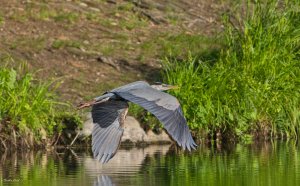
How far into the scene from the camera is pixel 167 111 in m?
9.99

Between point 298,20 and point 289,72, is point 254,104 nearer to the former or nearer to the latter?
point 289,72

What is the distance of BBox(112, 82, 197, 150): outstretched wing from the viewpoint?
9.78 m

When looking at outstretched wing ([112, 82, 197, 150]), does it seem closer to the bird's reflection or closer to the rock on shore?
the bird's reflection

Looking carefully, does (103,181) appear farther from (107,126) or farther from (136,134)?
(136,134)

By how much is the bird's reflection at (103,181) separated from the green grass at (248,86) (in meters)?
3.25

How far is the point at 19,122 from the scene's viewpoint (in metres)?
13.5

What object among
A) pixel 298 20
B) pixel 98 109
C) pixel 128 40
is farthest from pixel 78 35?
pixel 98 109

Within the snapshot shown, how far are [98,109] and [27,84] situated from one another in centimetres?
301

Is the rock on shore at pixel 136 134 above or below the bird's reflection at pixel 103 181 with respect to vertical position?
above

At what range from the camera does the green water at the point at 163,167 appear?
10.9 meters

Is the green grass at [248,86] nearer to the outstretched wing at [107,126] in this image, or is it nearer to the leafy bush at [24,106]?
the leafy bush at [24,106]

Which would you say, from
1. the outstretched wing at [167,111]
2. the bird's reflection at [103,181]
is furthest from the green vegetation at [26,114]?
the outstretched wing at [167,111]

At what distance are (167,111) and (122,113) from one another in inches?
44.4

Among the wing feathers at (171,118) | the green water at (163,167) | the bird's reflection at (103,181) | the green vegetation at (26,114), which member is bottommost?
the bird's reflection at (103,181)
